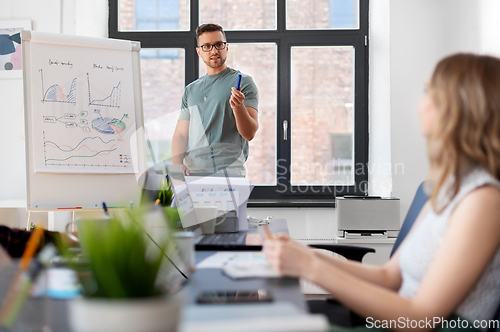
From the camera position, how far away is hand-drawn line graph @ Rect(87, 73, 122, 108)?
2.22 m

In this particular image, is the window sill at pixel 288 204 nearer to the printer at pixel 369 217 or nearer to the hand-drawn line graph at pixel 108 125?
the printer at pixel 369 217

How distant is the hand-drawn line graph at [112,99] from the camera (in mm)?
2219

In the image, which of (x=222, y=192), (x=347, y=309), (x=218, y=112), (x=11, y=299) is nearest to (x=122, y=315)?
(x=11, y=299)

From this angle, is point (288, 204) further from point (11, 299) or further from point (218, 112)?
point (11, 299)

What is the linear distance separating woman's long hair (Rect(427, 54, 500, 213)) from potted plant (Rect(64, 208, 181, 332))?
60cm

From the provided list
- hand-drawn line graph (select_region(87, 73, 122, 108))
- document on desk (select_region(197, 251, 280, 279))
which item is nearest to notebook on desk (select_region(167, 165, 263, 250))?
document on desk (select_region(197, 251, 280, 279))

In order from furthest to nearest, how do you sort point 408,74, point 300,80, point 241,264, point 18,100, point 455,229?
point 300,80 → point 18,100 → point 408,74 → point 241,264 → point 455,229

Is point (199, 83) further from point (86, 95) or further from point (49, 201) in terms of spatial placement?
point (49, 201)

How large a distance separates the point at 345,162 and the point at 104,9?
7.70ft

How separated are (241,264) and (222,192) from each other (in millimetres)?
556

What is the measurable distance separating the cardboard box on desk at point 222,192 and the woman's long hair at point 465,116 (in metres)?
0.87

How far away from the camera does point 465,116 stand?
0.79 m

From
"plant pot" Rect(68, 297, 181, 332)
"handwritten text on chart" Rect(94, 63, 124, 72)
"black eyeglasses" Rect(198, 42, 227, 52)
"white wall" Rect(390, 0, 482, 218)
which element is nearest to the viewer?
"plant pot" Rect(68, 297, 181, 332)

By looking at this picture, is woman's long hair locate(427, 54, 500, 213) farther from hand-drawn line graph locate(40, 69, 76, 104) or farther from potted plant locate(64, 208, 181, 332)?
hand-drawn line graph locate(40, 69, 76, 104)
